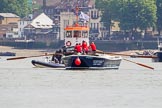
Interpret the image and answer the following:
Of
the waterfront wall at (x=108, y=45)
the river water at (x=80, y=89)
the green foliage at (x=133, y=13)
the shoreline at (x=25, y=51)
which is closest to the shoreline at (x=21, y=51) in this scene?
the shoreline at (x=25, y=51)

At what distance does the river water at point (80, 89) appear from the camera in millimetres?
56219

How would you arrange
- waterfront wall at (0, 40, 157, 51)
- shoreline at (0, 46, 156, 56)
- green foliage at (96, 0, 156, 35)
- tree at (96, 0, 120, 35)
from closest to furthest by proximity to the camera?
1. shoreline at (0, 46, 156, 56)
2. waterfront wall at (0, 40, 157, 51)
3. green foliage at (96, 0, 156, 35)
4. tree at (96, 0, 120, 35)

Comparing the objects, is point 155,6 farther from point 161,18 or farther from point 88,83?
point 88,83

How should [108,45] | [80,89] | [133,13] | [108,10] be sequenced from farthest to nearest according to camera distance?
1. [108,10]
2. [133,13]
3. [108,45]
4. [80,89]

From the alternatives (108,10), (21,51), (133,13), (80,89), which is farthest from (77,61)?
(108,10)

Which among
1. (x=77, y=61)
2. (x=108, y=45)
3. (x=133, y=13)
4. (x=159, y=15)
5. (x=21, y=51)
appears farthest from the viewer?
(x=159, y=15)

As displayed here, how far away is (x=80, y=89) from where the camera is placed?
63.4m

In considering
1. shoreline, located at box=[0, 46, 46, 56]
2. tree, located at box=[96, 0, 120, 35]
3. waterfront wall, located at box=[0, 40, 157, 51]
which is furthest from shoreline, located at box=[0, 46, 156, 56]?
tree, located at box=[96, 0, 120, 35]

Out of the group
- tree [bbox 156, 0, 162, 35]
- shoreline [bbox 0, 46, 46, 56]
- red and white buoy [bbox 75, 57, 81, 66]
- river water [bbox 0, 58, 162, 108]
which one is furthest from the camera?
tree [bbox 156, 0, 162, 35]

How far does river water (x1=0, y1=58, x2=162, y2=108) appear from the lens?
56219 millimetres

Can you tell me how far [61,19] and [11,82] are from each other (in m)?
122

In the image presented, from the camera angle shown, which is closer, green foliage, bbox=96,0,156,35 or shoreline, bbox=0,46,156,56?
shoreline, bbox=0,46,156,56

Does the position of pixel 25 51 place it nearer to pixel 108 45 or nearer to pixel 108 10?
pixel 108 45

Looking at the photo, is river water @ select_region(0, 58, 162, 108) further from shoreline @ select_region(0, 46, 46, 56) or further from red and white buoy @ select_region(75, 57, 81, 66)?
shoreline @ select_region(0, 46, 46, 56)
